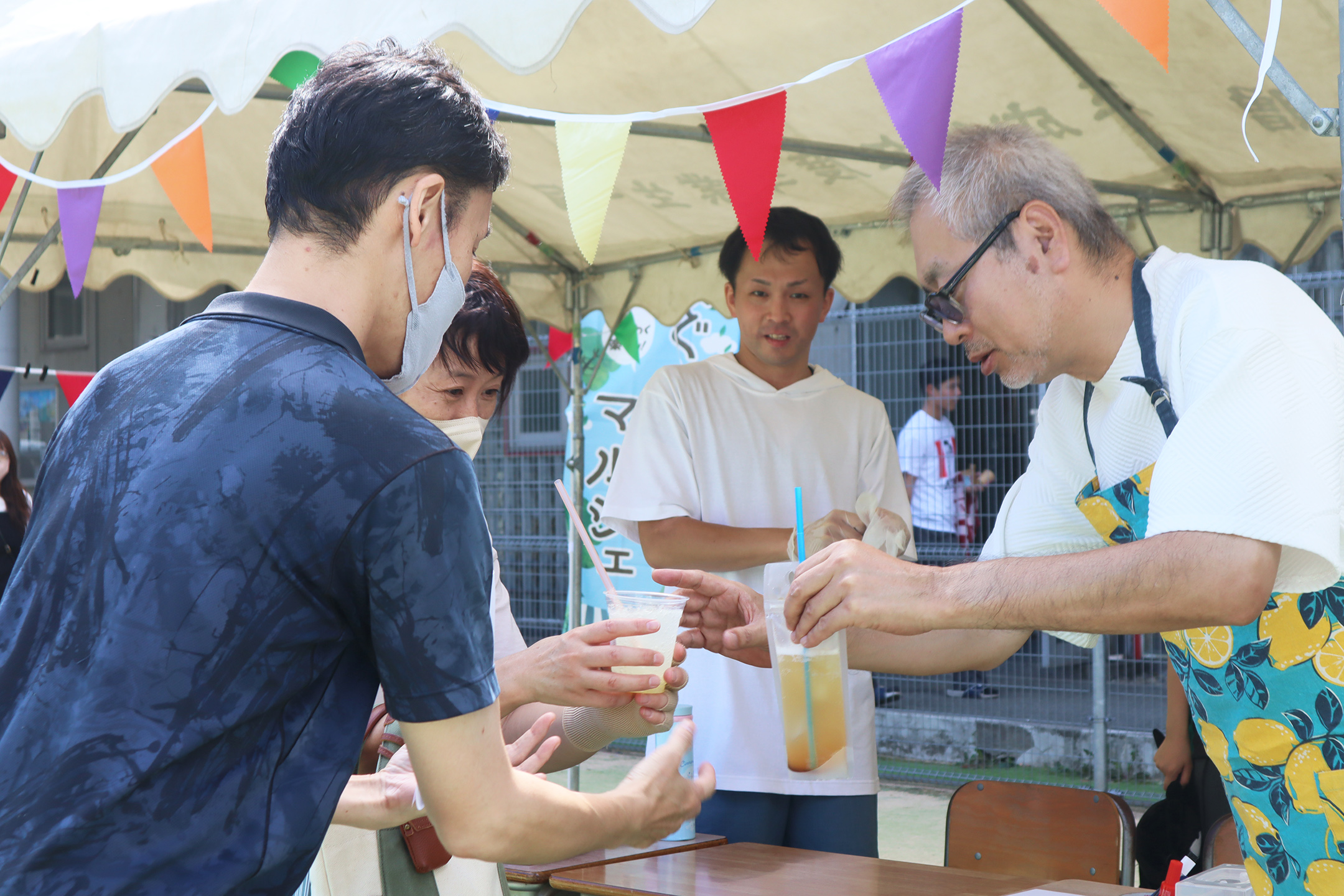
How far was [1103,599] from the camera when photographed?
57.7 inches

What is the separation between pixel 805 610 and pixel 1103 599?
39cm

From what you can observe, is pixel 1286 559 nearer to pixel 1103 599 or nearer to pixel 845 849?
pixel 1103 599

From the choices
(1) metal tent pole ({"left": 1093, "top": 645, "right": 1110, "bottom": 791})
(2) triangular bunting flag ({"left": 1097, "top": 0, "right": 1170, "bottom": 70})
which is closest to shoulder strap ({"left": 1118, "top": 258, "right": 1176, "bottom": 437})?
(2) triangular bunting flag ({"left": 1097, "top": 0, "right": 1170, "bottom": 70})

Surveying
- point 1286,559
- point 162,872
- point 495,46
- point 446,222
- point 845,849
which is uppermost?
point 495,46

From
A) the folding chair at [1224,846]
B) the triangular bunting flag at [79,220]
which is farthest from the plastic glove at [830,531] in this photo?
the triangular bunting flag at [79,220]

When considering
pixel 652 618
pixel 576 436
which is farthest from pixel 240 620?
pixel 576 436

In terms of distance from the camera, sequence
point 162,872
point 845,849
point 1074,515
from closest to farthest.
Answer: point 162,872 < point 1074,515 < point 845,849

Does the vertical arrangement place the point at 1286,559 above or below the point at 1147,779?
above

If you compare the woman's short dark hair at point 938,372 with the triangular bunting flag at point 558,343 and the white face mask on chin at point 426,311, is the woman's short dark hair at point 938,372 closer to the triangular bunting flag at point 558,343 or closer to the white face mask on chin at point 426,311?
the triangular bunting flag at point 558,343

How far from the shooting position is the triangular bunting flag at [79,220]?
10.3ft

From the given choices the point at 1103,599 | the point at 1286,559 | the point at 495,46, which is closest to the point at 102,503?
the point at 1103,599

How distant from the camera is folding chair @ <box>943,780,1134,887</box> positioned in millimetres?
2689

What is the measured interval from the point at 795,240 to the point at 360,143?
7.14ft

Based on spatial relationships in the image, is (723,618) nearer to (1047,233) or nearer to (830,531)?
(830,531)
